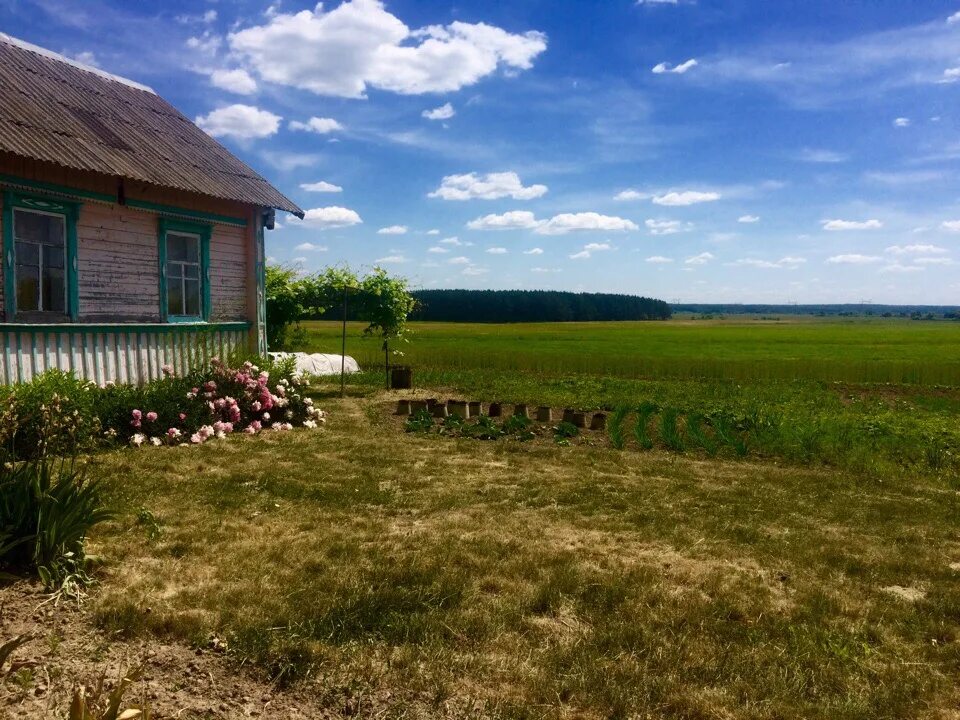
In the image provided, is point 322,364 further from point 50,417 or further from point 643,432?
point 50,417

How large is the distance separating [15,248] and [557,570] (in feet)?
26.8

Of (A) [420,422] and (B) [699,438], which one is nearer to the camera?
(B) [699,438]

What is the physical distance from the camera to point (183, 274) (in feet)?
36.2

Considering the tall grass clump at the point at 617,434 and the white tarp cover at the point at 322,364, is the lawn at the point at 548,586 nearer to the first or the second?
the tall grass clump at the point at 617,434

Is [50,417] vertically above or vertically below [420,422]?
above

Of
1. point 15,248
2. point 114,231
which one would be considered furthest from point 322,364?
point 15,248

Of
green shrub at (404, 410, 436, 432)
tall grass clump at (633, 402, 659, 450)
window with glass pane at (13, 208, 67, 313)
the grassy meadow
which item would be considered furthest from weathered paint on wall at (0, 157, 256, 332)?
tall grass clump at (633, 402, 659, 450)

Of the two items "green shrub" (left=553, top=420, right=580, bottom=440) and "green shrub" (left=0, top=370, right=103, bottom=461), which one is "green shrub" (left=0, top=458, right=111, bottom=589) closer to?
"green shrub" (left=0, top=370, right=103, bottom=461)

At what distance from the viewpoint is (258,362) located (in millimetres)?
11281

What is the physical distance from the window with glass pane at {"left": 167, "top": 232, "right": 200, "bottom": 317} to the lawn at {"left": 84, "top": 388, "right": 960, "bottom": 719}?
12.3 ft

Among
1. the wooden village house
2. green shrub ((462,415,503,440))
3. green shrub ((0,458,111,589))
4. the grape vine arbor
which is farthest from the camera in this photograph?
the grape vine arbor

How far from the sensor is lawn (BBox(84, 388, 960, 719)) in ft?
10.6

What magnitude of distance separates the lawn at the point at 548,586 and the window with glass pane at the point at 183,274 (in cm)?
375

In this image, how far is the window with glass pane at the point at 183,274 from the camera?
10.8 m
